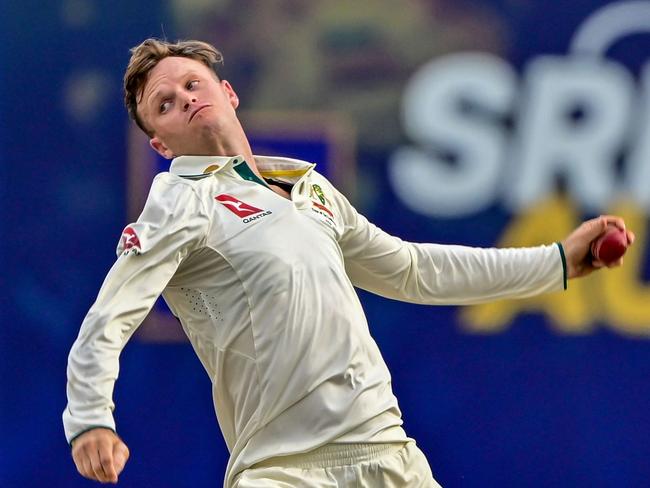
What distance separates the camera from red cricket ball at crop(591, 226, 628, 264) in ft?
10.4

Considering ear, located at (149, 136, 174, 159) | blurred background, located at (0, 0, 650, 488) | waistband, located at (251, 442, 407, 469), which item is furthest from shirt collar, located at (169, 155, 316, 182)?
blurred background, located at (0, 0, 650, 488)

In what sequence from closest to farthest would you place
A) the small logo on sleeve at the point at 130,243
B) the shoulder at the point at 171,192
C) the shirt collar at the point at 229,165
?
1. the small logo on sleeve at the point at 130,243
2. the shoulder at the point at 171,192
3. the shirt collar at the point at 229,165

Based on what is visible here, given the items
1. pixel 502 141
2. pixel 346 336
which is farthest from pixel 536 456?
pixel 346 336

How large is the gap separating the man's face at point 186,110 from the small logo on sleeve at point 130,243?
409 millimetres

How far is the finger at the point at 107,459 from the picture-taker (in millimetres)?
2453

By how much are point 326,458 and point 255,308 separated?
0.34 meters

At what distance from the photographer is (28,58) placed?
182 inches

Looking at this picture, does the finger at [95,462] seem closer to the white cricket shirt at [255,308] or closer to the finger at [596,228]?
the white cricket shirt at [255,308]

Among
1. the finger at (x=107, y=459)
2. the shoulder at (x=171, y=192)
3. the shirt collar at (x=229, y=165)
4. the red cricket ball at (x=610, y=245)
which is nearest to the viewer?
the finger at (x=107, y=459)

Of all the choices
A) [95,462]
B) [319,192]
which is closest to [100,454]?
[95,462]

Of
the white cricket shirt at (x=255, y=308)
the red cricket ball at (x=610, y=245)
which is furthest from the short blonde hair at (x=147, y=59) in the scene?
the red cricket ball at (x=610, y=245)

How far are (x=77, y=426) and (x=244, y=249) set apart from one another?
52cm

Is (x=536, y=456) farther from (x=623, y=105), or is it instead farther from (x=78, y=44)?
(x=78, y=44)

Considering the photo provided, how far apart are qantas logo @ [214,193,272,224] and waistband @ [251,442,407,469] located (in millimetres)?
495
